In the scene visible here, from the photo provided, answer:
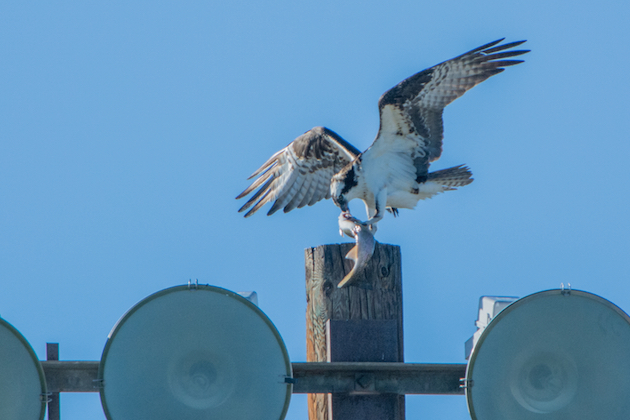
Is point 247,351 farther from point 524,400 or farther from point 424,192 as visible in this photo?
point 424,192

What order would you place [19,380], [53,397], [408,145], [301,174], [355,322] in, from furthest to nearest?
[301,174] < [408,145] < [355,322] < [53,397] < [19,380]

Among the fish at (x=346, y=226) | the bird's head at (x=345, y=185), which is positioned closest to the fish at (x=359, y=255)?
the fish at (x=346, y=226)

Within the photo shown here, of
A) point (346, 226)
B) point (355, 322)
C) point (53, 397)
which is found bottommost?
point (53, 397)

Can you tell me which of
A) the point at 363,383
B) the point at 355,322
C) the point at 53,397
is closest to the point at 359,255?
the point at 355,322

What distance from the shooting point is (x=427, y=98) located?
632 cm

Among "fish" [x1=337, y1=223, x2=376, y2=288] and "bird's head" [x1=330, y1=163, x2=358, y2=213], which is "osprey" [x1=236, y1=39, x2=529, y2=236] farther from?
"fish" [x1=337, y1=223, x2=376, y2=288]

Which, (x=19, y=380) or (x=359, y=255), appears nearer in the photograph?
(x=19, y=380)

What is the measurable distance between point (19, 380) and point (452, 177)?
4.91 m

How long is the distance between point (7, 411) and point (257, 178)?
523 cm

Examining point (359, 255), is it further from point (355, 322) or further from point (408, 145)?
point (408, 145)

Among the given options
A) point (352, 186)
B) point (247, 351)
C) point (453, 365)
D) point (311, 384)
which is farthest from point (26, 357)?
point (352, 186)

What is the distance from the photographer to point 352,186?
6113 millimetres

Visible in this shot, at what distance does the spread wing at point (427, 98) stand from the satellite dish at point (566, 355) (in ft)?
12.6

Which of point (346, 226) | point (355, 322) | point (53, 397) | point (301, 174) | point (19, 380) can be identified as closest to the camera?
point (19, 380)
